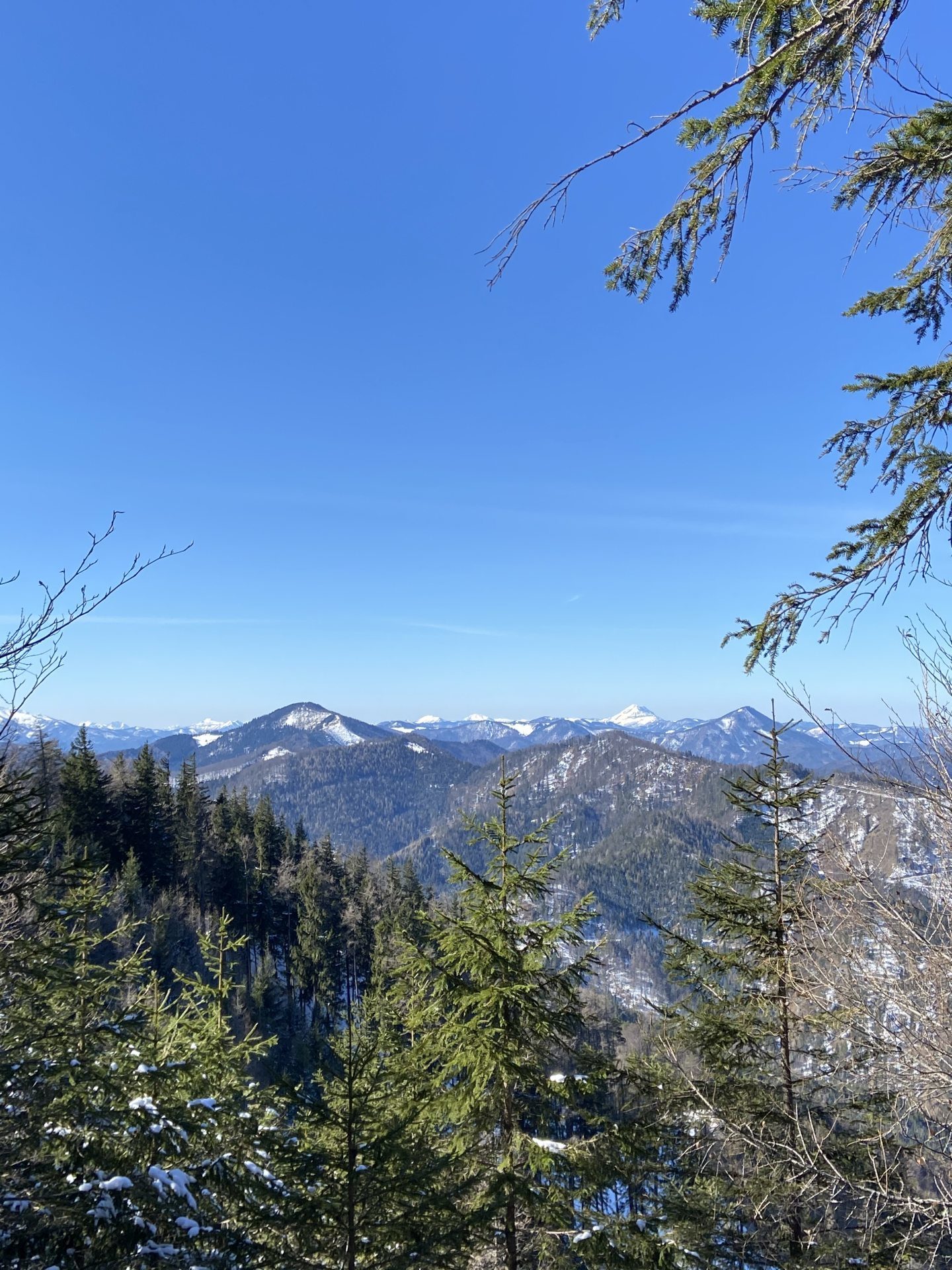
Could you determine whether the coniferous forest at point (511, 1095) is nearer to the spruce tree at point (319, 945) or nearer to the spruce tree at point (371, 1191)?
the spruce tree at point (371, 1191)

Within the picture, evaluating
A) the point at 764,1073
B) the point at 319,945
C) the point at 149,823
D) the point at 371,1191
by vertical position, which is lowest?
the point at 319,945

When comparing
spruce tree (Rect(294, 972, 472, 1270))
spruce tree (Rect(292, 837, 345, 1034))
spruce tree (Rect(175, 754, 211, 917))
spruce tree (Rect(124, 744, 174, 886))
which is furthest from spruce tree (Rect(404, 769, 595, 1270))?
spruce tree (Rect(124, 744, 174, 886))

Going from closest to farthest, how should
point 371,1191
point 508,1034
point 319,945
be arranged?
point 371,1191, point 508,1034, point 319,945

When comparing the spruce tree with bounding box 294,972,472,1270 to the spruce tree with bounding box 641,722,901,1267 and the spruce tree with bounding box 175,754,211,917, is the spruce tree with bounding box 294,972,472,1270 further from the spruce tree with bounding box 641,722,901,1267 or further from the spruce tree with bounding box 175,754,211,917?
the spruce tree with bounding box 175,754,211,917

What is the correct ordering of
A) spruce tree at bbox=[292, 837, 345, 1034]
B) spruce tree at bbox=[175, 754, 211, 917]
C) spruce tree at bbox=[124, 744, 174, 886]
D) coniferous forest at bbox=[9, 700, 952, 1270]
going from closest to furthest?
coniferous forest at bbox=[9, 700, 952, 1270], spruce tree at bbox=[124, 744, 174, 886], spruce tree at bbox=[292, 837, 345, 1034], spruce tree at bbox=[175, 754, 211, 917]

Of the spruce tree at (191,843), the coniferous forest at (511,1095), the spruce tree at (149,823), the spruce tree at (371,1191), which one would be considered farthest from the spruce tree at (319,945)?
the spruce tree at (371,1191)

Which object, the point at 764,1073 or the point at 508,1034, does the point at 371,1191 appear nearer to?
the point at 508,1034

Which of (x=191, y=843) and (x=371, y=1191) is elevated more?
(x=371, y=1191)

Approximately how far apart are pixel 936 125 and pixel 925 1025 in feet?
22.4

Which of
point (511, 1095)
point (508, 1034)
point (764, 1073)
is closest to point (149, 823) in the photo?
point (511, 1095)

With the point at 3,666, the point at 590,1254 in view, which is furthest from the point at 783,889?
the point at 3,666

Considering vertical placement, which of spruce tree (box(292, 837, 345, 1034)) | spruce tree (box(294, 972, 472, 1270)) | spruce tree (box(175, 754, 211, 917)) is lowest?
spruce tree (box(292, 837, 345, 1034))

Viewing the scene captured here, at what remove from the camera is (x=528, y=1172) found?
6.48 m

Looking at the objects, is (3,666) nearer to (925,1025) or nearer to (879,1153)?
(925,1025)
